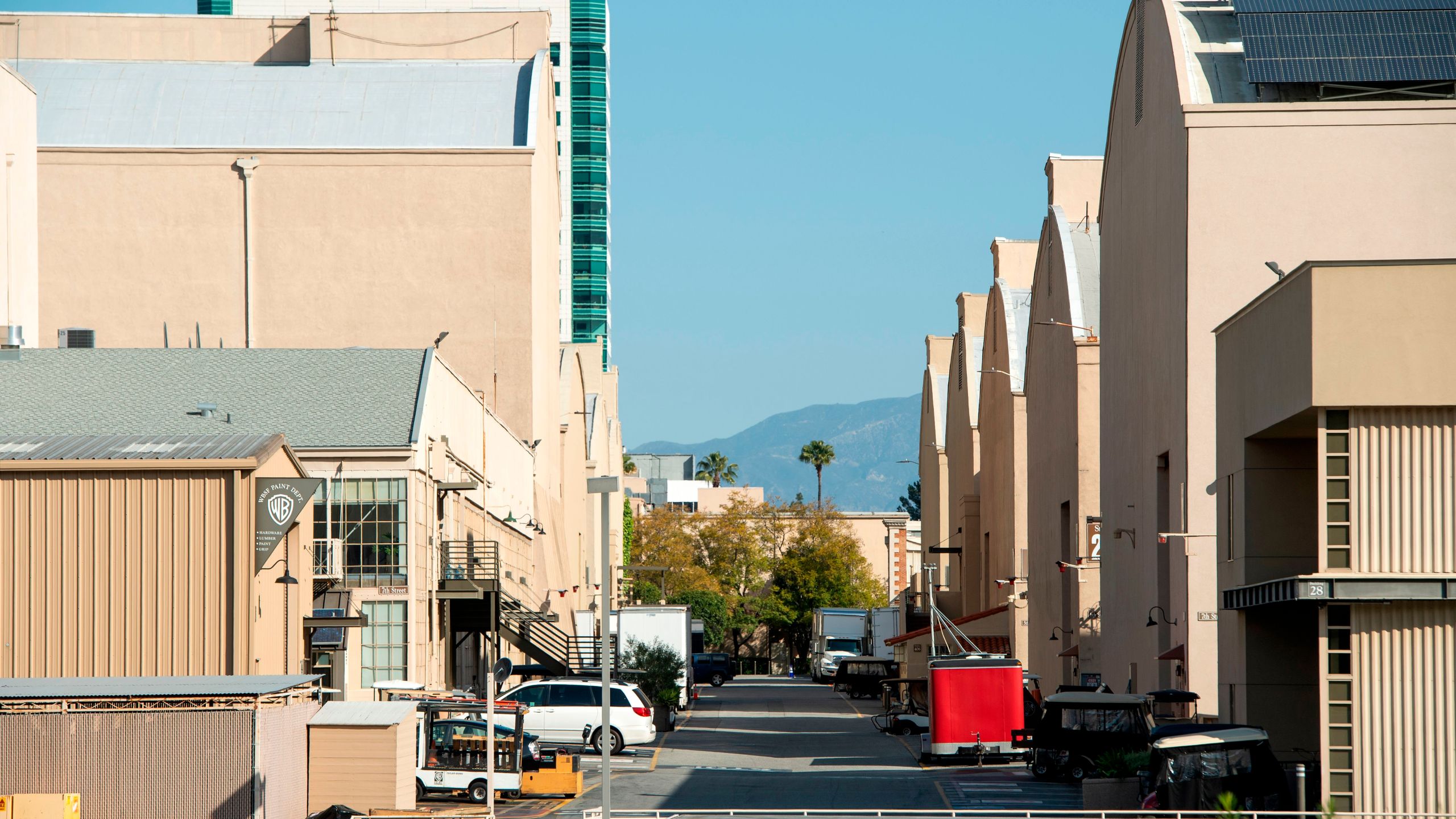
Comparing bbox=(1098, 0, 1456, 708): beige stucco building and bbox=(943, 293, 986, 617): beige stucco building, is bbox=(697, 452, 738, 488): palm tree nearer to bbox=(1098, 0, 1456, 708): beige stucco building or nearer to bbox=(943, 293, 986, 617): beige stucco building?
bbox=(943, 293, 986, 617): beige stucco building

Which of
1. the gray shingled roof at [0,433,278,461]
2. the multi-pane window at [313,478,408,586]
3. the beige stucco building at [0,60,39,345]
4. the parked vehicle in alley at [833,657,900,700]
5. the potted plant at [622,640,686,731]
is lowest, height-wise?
the parked vehicle in alley at [833,657,900,700]

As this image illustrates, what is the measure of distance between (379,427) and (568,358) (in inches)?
1431

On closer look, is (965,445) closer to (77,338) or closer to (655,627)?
(655,627)

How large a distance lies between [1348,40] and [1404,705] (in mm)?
18625

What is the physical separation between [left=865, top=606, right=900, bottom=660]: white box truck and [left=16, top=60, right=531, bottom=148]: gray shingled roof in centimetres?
3287

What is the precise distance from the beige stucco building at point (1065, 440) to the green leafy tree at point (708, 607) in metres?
50.8

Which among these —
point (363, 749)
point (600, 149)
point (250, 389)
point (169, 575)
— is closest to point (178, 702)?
point (363, 749)

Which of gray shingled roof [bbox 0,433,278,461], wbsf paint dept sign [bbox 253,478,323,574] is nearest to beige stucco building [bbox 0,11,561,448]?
gray shingled roof [bbox 0,433,278,461]

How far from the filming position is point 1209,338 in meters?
33.7

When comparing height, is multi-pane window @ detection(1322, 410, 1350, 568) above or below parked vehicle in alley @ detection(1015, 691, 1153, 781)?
above

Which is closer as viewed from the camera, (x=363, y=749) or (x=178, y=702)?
(x=178, y=702)

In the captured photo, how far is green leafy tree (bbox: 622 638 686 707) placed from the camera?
4744 cm

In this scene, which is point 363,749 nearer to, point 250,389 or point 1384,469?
point 1384,469

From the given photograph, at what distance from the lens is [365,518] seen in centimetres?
3609
